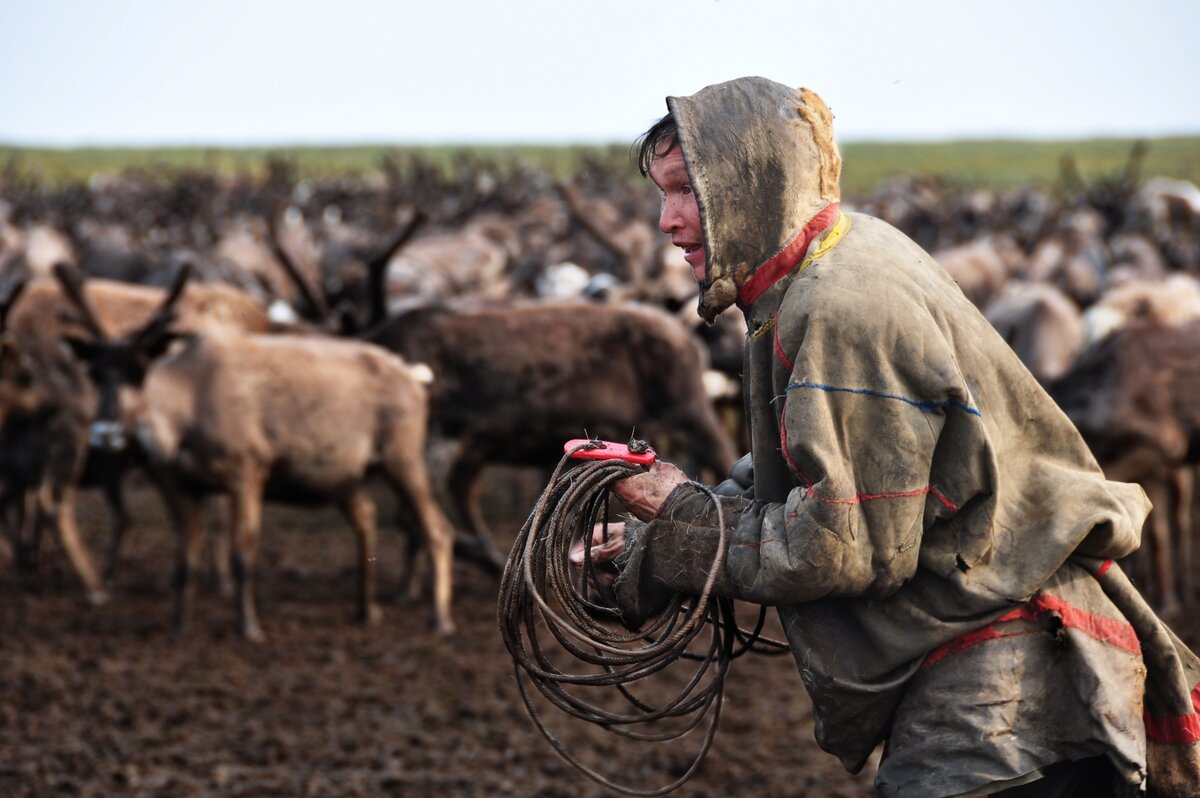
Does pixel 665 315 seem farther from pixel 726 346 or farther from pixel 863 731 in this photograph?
pixel 863 731

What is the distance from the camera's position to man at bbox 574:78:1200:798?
8.00 feet

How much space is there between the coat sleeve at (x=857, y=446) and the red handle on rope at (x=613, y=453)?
347 millimetres

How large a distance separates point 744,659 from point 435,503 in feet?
6.83

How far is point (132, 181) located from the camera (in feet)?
149

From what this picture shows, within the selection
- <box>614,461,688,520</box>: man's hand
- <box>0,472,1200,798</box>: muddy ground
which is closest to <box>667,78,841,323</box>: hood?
<box>614,461,688,520</box>: man's hand

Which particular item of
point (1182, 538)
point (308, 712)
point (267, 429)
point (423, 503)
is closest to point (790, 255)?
point (308, 712)

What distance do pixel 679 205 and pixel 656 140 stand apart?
15cm

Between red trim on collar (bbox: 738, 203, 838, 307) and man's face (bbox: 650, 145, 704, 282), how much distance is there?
0.12 m

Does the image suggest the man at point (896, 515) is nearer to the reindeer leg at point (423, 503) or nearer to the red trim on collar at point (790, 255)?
the red trim on collar at point (790, 255)

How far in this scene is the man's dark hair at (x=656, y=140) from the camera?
270 cm

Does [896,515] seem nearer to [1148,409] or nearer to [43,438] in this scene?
[1148,409]

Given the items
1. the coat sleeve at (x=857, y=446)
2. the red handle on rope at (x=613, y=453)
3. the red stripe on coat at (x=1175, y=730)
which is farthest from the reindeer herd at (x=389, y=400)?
the coat sleeve at (x=857, y=446)

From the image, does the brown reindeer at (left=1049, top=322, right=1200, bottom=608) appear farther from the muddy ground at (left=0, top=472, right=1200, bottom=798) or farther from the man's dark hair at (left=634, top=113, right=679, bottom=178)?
the man's dark hair at (left=634, top=113, right=679, bottom=178)

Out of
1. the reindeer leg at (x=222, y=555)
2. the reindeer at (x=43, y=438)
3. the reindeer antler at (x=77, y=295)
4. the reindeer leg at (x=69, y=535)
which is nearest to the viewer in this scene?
the reindeer leg at (x=69, y=535)
